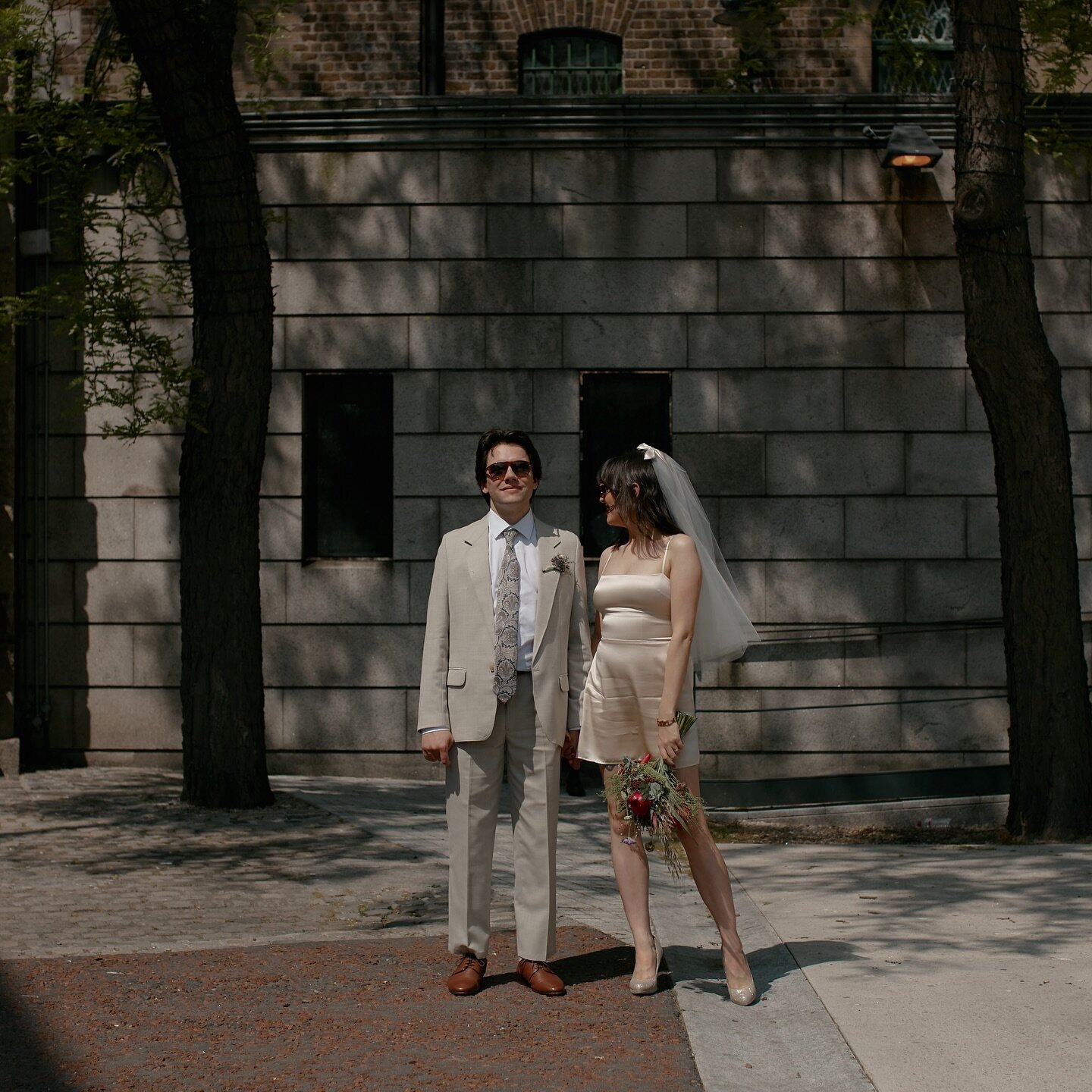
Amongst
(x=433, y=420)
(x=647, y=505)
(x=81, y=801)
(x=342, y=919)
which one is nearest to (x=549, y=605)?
(x=647, y=505)

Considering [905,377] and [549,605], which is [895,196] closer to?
[905,377]

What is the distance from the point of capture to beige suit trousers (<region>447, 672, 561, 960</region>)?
568 cm

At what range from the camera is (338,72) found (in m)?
14.3

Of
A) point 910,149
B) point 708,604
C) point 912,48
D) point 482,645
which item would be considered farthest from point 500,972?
point 910,149

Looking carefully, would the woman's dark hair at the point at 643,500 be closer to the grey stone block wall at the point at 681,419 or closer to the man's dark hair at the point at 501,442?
the man's dark hair at the point at 501,442

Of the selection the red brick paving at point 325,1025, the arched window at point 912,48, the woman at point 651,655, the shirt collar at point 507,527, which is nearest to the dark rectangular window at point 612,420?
the arched window at point 912,48

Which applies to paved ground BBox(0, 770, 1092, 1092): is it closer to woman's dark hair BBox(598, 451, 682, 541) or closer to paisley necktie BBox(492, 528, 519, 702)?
A: paisley necktie BBox(492, 528, 519, 702)

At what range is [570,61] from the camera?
1426 centimetres

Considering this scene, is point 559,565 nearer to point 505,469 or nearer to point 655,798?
point 505,469

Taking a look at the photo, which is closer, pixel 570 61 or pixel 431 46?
pixel 431 46

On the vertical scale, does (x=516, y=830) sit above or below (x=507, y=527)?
below

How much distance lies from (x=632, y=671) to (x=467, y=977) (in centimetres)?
133

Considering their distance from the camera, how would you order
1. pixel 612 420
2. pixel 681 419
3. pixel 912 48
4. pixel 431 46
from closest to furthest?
1. pixel 912 48
2. pixel 681 419
3. pixel 612 420
4. pixel 431 46

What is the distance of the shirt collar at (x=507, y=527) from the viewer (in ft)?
19.1
